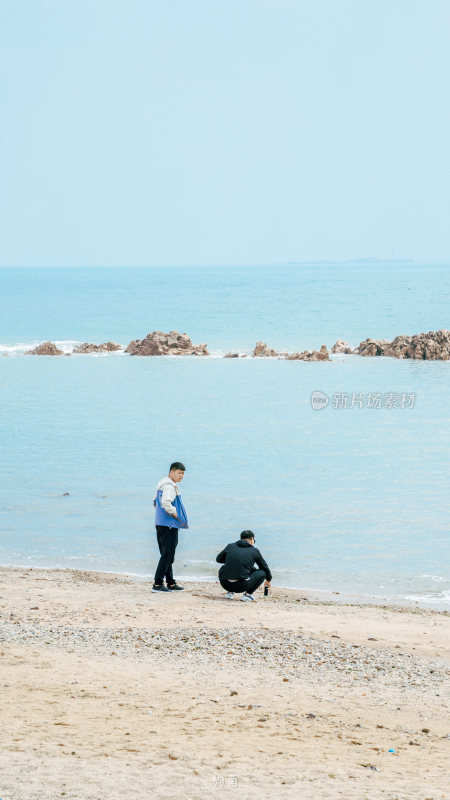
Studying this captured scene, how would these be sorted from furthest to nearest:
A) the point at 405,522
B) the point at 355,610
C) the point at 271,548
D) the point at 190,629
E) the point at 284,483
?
the point at 284,483
the point at 405,522
the point at 271,548
the point at 355,610
the point at 190,629

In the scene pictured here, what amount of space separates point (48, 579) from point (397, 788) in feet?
24.7

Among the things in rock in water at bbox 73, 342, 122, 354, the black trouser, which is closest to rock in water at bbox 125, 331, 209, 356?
rock in water at bbox 73, 342, 122, 354

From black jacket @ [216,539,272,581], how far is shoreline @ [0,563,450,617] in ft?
3.47

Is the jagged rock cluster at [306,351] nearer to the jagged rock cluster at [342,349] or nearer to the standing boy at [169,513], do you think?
the jagged rock cluster at [342,349]

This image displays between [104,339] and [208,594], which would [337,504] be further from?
[104,339]

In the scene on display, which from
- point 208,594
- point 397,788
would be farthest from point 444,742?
point 208,594

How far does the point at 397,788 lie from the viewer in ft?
20.5

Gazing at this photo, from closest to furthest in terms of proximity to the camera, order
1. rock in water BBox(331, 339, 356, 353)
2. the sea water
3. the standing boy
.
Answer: the standing boy
the sea water
rock in water BBox(331, 339, 356, 353)

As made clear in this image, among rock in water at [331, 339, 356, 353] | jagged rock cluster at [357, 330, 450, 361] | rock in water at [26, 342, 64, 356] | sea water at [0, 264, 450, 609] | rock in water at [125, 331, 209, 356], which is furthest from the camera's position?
rock in water at [26, 342, 64, 356]

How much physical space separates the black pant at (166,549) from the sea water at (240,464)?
4.29ft

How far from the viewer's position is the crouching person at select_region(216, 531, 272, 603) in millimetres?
11523

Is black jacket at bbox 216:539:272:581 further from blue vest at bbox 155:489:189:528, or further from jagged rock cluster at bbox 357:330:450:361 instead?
jagged rock cluster at bbox 357:330:450:361

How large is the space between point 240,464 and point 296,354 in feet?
87.4

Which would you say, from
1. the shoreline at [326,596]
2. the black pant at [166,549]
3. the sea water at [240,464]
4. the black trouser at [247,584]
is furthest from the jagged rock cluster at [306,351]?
the black trouser at [247,584]
